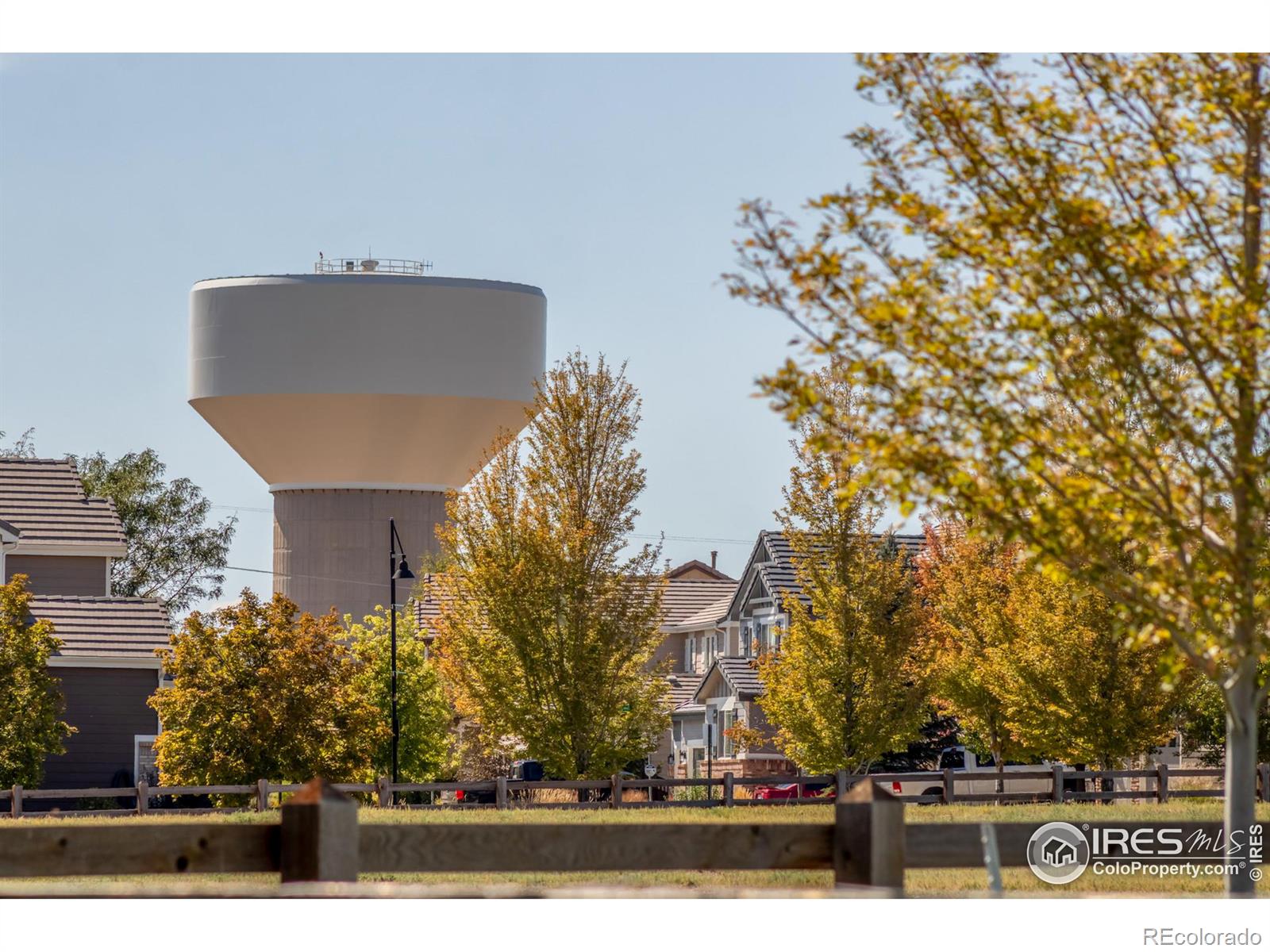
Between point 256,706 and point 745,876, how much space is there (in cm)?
1546

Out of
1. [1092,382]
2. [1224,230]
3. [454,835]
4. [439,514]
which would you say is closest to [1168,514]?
[1092,382]

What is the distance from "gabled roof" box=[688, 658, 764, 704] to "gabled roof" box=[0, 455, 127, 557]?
1868cm

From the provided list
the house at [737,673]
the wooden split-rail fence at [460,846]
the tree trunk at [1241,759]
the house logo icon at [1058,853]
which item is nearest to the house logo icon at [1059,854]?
the house logo icon at [1058,853]

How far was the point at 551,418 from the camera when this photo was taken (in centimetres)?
3419

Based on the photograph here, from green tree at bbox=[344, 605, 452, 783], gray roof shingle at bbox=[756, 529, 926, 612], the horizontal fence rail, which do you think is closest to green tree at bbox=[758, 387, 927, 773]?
the horizontal fence rail

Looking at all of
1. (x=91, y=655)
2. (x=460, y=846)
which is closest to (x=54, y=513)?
(x=91, y=655)

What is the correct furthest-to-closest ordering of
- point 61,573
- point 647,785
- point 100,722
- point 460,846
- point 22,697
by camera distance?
point 61,573, point 100,722, point 22,697, point 647,785, point 460,846

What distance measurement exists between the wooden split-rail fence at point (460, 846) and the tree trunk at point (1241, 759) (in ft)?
6.34

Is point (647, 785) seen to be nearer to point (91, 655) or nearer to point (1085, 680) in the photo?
point (1085, 680)

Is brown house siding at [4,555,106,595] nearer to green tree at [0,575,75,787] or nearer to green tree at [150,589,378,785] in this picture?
green tree at [0,575,75,787]

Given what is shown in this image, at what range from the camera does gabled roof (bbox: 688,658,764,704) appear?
178 ft

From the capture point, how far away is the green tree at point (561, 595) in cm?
3331

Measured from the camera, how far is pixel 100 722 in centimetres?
4091

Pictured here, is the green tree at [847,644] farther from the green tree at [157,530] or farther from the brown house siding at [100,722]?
the green tree at [157,530]
